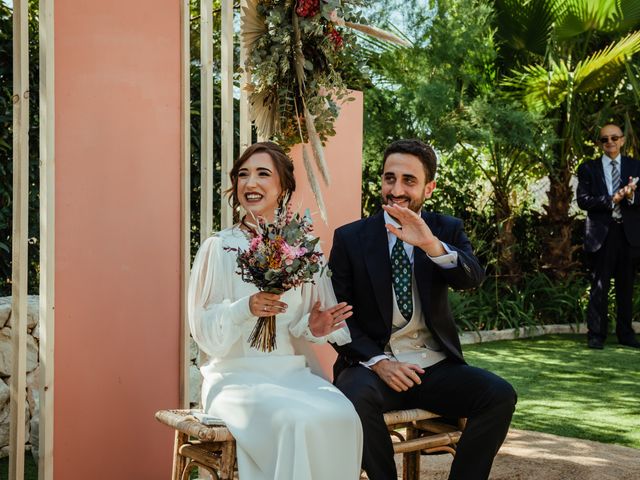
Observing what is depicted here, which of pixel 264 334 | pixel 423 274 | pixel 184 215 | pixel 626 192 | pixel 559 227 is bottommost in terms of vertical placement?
Result: pixel 264 334

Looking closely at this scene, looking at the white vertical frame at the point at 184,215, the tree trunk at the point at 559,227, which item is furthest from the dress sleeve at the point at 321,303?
the tree trunk at the point at 559,227

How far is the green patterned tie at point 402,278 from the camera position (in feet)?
11.3

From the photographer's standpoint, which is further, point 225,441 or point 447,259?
point 447,259

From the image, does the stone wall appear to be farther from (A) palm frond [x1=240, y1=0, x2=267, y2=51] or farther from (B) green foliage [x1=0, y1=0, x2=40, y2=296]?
(A) palm frond [x1=240, y1=0, x2=267, y2=51]

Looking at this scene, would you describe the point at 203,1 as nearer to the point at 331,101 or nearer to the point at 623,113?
the point at 331,101

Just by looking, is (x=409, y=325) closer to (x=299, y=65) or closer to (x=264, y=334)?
(x=264, y=334)

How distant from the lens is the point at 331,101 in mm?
3992

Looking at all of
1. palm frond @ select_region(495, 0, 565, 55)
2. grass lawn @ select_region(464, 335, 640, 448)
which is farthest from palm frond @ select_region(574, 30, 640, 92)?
grass lawn @ select_region(464, 335, 640, 448)

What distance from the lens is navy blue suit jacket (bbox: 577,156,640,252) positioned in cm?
743

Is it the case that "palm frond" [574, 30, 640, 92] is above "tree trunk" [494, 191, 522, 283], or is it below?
above

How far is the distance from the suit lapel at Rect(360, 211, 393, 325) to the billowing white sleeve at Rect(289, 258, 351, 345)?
0.18 m

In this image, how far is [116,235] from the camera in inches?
137

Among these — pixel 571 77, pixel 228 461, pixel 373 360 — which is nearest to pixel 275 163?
pixel 373 360

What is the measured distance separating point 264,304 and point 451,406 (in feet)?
3.06
